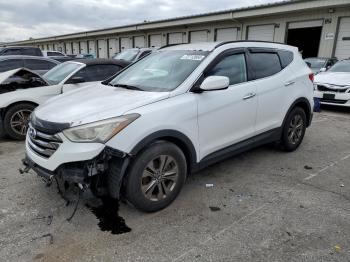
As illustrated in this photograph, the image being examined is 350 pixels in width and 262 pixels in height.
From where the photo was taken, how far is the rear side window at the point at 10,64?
9.52m

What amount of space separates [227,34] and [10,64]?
52.0 feet

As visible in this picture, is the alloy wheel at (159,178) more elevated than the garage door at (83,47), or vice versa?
the alloy wheel at (159,178)

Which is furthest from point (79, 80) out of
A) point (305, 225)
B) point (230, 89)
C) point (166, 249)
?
point (305, 225)

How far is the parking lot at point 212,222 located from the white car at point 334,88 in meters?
4.85

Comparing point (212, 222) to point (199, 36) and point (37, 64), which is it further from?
point (199, 36)

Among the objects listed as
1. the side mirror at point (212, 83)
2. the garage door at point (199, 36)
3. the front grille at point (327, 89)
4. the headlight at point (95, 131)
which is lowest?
the front grille at point (327, 89)

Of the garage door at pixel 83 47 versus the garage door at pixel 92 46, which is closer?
the garage door at pixel 92 46

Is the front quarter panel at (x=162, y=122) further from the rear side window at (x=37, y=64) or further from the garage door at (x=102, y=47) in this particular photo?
the garage door at (x=102, y=47)

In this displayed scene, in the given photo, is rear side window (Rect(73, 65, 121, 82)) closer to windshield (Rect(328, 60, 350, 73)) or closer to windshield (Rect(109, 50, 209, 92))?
windshield (Rect(109, 50, 209, 92))

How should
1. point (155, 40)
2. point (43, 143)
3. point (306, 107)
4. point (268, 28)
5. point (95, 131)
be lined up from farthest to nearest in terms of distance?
point (155, 40) < point (268, 28) < point (306, 107) < point (43, 143) < point (95, 131)

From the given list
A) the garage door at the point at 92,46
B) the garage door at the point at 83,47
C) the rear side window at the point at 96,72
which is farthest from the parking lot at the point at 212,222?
the garage door at the point at 83,47

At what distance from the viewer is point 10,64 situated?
31.7 feet

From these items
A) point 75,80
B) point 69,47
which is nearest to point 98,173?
point 75,80

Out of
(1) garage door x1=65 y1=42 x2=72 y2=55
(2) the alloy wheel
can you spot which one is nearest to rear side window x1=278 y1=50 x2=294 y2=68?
(2) the alloy wheel
